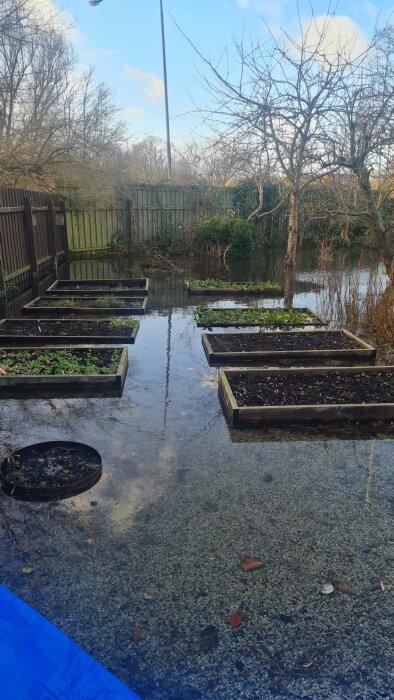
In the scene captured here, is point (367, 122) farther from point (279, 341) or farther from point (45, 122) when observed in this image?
point (45, 122)

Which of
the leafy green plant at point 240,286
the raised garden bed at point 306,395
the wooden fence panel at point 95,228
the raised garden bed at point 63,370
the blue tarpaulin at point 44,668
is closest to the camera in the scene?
the blue tarpaulin at point 44,668

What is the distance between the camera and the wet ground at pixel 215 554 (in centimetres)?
199

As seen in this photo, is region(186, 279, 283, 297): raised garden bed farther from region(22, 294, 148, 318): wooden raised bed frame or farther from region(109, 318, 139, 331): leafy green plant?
region(109, 318, 139, 331): leafy green plant

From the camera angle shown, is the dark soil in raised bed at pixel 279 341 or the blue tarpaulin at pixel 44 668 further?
the dark soil in raised bed at pixel 279 341

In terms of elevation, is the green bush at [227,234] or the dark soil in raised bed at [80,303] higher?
the green bush at [227,234]

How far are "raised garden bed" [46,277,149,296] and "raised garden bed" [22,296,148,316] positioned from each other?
0.54 m

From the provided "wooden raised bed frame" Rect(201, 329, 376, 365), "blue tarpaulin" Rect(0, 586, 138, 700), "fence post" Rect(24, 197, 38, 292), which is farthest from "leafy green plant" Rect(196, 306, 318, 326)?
"blue tarpaulin" Rect(0, 586, 138, 700)

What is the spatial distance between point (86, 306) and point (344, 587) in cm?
700

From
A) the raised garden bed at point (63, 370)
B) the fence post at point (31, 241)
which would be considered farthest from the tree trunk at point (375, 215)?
the fence post at point (31, 241)

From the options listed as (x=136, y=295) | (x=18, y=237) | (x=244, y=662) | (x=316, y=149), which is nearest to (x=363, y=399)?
(x=244, y=662)

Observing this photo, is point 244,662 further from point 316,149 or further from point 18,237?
point 18,237

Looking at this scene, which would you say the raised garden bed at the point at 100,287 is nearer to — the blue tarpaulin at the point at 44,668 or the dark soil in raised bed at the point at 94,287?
the dark soil in raised bed at the point at 94,287

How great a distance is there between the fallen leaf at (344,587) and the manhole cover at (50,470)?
65.6 inches

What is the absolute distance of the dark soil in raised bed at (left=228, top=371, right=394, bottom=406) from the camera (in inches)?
175
